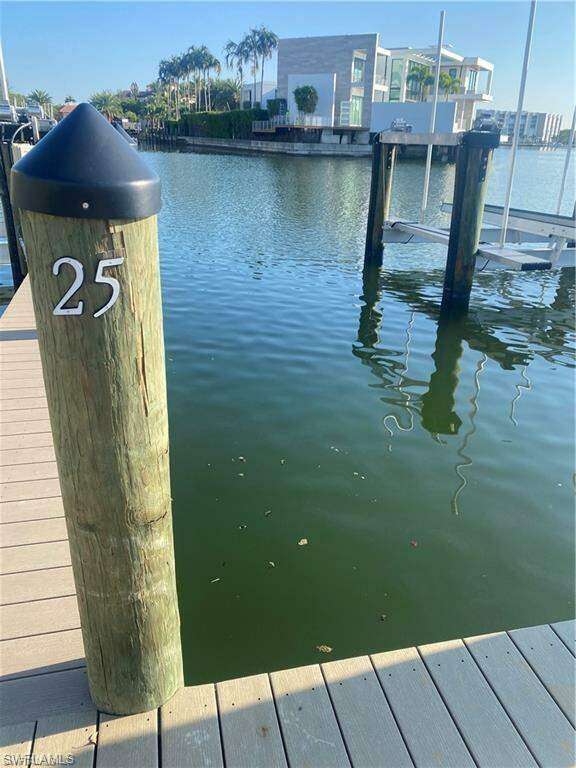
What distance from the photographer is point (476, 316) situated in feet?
33.3

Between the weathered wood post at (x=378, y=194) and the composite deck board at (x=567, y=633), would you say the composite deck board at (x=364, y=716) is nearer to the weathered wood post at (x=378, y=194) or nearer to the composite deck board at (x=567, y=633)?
the composite deck board at (x=567, y=633)

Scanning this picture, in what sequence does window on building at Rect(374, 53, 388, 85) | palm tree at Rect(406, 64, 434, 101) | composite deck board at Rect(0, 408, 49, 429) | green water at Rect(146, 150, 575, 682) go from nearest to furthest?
green water at Rect(146, 150, 575, 682)
composite deck board at Rect(0, 408, 49, 429)
window on building at Rect(374, 53, 388, 85)
palm tree at Rect(406, 64, 434, 101)

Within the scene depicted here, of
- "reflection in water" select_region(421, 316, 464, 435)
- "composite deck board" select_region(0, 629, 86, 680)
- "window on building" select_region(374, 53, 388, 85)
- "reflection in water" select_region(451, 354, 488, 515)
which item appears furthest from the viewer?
"window on building" select_region(374, 53, 388, 85)

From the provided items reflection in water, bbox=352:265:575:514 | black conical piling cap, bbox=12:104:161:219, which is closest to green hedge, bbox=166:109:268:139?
reflection in water, bbox=352:265:575:514

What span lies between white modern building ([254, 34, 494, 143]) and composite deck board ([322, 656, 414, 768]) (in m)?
72.2

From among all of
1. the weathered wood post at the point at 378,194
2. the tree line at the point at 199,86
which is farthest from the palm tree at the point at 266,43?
the weathered wood post at the point at 378,194

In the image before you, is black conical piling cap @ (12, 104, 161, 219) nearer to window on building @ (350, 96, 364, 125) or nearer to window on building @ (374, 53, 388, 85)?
window on building @ (350, 96, 364, 125)

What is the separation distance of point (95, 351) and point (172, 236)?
1488cm

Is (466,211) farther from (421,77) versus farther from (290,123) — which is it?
(421,77)

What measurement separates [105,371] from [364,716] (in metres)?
1.63

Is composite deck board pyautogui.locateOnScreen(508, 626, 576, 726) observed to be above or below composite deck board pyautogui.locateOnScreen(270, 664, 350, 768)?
below

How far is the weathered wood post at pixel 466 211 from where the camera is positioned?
8898 millimetres

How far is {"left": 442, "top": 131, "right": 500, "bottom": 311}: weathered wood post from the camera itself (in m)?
8.90

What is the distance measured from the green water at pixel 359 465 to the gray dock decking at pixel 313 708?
3.18ft
